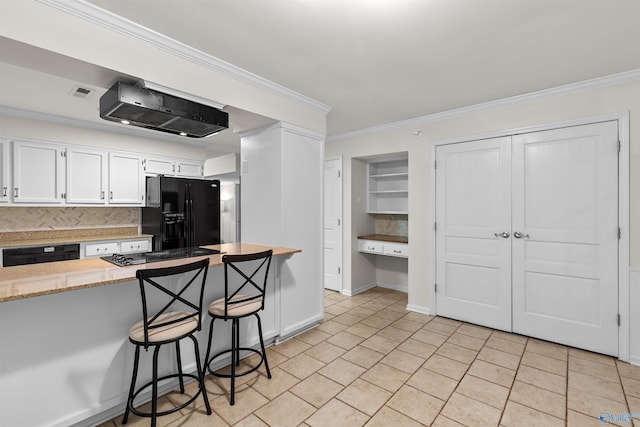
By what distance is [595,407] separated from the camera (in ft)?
6.62

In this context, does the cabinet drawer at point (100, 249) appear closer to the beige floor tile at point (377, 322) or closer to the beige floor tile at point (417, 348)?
the beige floor tile at point (377, 322)

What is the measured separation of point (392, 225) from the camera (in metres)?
5.01

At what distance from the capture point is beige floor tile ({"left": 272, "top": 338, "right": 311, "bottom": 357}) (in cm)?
279

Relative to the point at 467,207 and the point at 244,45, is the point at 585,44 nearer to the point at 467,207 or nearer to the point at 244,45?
the point at 467,207

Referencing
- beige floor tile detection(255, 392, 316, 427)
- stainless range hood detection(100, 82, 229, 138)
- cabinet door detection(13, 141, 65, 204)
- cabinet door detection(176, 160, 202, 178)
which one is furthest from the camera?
cabinet door detection(176, 160, 202, 178)

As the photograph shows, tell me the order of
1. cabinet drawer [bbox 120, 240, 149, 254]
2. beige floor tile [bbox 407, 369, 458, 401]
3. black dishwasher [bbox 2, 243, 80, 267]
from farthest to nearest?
cabinet drawer [bbox 120, 240, 149, 254] < black dishwasher [bbox 2, 243, 80, 267] < beige floor tile [bbox 407, 369, 458, 401]

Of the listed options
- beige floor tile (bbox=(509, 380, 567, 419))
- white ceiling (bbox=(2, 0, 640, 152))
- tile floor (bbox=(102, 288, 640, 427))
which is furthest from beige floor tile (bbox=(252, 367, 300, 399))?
white ceiling (bbox=(2, 0, 640, 152))

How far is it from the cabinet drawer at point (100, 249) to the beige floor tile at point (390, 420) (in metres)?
4.00

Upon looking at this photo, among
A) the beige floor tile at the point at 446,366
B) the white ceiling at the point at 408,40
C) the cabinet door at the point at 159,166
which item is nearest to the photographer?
the white ceiling at the point at 408,40

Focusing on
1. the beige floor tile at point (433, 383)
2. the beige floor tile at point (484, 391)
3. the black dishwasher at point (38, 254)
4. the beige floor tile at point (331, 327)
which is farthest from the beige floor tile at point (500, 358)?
the black dishwasher at point (38, 254)

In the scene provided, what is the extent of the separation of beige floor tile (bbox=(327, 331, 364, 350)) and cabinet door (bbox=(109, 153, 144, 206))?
3559 millimetres

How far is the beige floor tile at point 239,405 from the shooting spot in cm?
192

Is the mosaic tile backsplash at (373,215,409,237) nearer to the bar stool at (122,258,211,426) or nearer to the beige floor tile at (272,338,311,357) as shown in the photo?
the beige floor tile at (272,338,311,357)

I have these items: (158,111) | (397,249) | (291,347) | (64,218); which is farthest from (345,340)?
(64,218)
